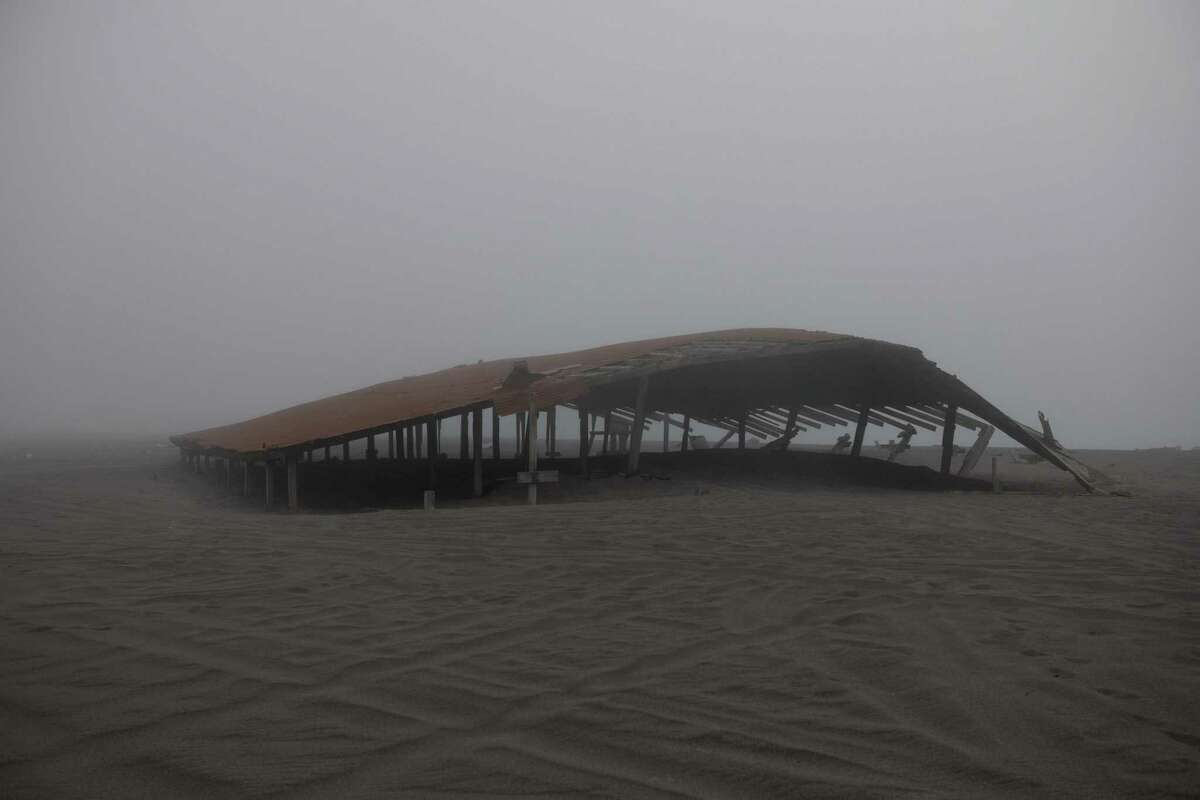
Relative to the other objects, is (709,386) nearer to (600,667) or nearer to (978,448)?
(978,448)

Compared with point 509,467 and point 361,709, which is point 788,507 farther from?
point 509,467

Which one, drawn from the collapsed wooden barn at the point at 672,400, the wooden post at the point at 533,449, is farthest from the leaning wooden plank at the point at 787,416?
the wooden post at the point at 533,449

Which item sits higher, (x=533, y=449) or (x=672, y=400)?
(x=672, y=400)

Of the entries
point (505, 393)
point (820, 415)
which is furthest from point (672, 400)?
point (505, 393)

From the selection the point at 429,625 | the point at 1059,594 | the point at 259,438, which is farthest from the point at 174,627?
the point at 259,438

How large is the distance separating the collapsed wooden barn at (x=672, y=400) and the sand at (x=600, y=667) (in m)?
5.57

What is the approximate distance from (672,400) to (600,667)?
696 inches

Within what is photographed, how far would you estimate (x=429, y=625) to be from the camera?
14.6ft

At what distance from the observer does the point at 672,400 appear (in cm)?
2123

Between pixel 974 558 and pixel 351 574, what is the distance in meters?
5.01

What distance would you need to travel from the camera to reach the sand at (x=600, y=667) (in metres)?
2.70

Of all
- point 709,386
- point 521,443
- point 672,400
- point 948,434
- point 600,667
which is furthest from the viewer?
point 521,443

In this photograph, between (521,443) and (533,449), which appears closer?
(533,449)

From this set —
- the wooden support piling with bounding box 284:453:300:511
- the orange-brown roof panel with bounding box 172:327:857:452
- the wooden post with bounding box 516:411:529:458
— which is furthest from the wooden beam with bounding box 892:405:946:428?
the wooden support piling with bounding box 284:453:300:511
